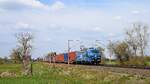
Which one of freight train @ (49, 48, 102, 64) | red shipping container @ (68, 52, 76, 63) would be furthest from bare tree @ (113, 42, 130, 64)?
freight train @ (49, 48, 102, 64)

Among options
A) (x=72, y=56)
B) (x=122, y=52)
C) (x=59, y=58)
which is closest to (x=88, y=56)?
(x=72, y=56)

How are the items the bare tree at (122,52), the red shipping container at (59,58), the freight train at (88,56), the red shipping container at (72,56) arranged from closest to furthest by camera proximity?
the freight train at (88,56) < the red shipping container at (72,56) < the bare tree at (122,52) < the red shipping container at (59,58)

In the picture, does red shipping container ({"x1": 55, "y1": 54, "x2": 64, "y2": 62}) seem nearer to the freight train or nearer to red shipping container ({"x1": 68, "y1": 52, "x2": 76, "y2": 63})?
red shipping container ({"x1": 68, "y1": 52, "x2": 76, "y2": 63})

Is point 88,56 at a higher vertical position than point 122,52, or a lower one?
lower

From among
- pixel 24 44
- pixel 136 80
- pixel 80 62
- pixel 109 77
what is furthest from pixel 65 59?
pixel 136 80

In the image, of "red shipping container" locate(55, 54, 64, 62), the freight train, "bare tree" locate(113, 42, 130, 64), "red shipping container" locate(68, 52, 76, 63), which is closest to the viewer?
the freight train

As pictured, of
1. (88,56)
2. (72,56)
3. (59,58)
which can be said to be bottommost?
(88,56)

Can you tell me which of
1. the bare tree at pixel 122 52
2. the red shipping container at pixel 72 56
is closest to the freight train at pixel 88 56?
the red shipping container at pixel 72 56

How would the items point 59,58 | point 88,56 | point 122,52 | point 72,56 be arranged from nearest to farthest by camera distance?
point 88,56 < point 72,56 < point 122,52 < point 59,58

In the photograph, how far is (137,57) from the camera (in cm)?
8269

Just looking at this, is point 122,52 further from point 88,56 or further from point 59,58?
point 88,56

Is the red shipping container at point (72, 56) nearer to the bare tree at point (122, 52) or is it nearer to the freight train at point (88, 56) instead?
the freight train at point (88, 56)

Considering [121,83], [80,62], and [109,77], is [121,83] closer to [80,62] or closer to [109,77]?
[109,77]

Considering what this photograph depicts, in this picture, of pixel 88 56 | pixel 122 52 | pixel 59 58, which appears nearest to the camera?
pixel 88 56
